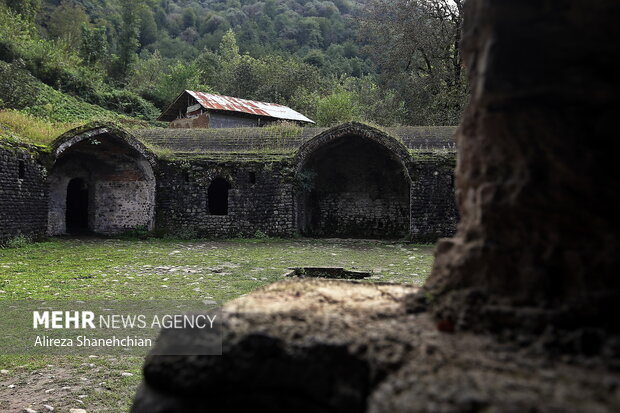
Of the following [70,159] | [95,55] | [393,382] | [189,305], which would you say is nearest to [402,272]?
[189,305]

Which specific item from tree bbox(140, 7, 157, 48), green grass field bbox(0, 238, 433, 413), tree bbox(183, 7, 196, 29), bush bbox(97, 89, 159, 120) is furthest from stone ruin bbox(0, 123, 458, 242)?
tree bbox(183, 7, 196, 29)

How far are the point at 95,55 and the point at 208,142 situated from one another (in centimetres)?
2582

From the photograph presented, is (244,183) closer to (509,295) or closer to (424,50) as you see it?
(509,295)

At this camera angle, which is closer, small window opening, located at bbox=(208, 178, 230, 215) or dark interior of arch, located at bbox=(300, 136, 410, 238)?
small window opening, located at bbox=(208, 178, 230, 215)

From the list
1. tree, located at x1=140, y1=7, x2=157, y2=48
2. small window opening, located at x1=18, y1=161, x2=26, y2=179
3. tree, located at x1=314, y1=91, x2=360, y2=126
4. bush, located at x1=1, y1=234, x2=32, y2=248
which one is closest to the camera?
bush, located at x1=1, y1=234, x2=32, y2=248

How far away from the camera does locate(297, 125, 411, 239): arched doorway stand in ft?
59.3

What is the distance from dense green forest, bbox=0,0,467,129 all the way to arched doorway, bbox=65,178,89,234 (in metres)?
8.10

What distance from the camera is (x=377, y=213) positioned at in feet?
60.1

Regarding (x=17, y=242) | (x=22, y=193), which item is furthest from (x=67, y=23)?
(x=17, y=242)

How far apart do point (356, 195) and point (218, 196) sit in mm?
5700

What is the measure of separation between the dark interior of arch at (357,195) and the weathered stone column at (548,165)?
16066mm

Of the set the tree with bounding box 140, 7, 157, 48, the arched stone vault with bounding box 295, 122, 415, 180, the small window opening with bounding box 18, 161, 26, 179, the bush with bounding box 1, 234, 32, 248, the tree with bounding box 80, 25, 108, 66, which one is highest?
the tree with bounding box 140, 7, 157, 48

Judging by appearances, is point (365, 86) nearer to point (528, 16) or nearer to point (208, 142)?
point (208, 142)

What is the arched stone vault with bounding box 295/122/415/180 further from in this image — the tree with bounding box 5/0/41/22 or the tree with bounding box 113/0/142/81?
the tree with bounding box 5/0/41/22
